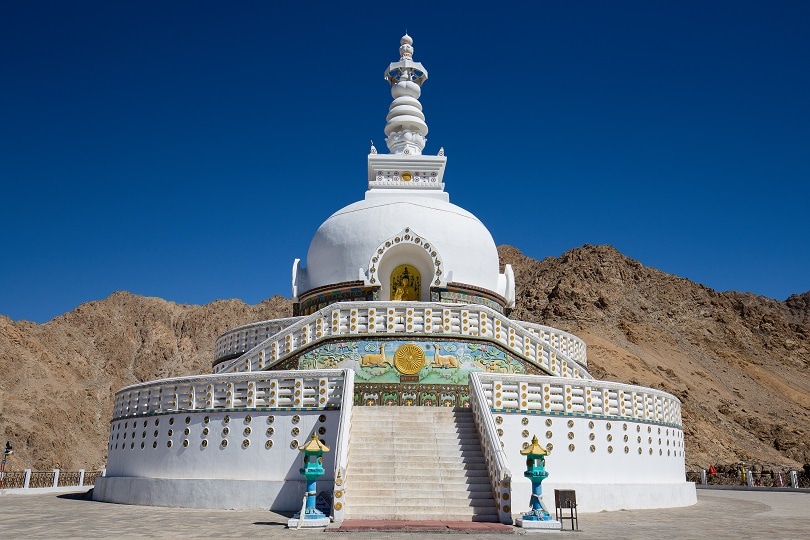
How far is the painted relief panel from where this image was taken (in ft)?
55.7

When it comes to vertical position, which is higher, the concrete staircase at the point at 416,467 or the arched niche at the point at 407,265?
the arched niche at the point at 407,265

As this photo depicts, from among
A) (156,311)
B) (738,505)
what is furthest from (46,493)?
(156,311)

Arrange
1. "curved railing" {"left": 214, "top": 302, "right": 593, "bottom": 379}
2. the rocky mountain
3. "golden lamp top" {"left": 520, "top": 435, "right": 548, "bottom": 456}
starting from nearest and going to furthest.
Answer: "golden lamp top" {"left": 520, "top": 435, "right": 548, "bottom": 456}, "curved railing" {"left": 214, "top": 302, "right": 593, "bottom": 379}, the rocky mountain

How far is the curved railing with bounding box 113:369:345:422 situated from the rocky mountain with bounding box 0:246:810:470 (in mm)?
31427

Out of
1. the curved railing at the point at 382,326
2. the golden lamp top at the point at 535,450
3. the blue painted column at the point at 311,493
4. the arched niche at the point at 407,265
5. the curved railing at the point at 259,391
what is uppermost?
the arched niche at the point at 407,265

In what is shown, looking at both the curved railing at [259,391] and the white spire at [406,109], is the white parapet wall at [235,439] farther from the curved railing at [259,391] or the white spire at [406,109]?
the white spire at [406,109]

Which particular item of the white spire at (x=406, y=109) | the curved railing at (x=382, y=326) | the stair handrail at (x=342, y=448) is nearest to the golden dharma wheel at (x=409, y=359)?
the curved railing at (x=382, y=326)

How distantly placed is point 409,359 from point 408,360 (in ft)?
0.12

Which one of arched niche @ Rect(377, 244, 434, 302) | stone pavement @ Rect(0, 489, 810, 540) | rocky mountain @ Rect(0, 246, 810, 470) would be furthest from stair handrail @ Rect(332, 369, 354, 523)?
rocky mountain @ Rect(0, 246, 810, 470)

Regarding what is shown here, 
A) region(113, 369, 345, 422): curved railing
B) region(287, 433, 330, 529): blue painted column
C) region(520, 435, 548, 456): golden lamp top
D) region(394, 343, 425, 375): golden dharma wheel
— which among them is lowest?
region(287, 433, 330, 529): blue painted column

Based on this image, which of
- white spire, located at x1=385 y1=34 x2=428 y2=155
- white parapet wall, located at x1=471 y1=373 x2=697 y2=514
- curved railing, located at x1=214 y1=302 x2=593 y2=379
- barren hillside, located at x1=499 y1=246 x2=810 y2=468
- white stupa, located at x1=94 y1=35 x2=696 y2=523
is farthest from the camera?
barren hillside, located at x1=499 y1=246 x2=810 y2=468

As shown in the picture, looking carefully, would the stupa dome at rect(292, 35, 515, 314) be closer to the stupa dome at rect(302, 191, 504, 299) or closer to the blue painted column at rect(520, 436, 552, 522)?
→ the stupa dome at rect(302, 191, 504, 299)

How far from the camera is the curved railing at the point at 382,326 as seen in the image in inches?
690

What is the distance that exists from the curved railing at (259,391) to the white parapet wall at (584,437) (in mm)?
3007
